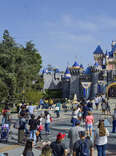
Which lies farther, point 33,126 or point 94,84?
point 94,84

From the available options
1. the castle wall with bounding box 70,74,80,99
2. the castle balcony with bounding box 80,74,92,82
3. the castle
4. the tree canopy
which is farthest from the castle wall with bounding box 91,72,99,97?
the tree canopy

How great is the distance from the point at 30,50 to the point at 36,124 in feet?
113

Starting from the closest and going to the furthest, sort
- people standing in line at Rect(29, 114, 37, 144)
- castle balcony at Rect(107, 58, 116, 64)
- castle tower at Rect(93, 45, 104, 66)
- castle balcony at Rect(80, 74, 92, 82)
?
1. people standing in line at Rect(29, 114, 37, 144)
2. castle balcony at Rect(80, 74, 92, 82)
3. castle balcony at Rect(107, 58, 116, 64)
4. castle tower at Rect(93, 45, 104, 66)

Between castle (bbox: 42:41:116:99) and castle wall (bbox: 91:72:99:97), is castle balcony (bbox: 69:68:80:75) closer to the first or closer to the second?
castle (bbox: 42:41:116:99)

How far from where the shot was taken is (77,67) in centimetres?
6172

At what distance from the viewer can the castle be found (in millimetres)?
53812

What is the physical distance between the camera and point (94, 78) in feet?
183

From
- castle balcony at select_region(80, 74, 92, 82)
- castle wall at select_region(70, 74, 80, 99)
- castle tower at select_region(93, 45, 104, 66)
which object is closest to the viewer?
castle balcony at select_region(80, 74, 92, 82)

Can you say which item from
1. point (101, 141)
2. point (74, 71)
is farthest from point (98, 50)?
point (101, 141)

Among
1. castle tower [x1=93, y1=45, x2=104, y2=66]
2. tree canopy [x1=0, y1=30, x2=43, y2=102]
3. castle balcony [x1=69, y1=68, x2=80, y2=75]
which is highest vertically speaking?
castle tower [x1=93, y1=45, x2=104, y2=66]

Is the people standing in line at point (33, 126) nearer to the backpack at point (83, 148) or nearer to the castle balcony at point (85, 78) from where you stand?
the backpack at point (83, 148)

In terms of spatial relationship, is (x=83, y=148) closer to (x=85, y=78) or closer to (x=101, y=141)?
(x=101, y=141)

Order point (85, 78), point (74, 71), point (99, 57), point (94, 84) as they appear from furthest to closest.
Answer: point (99, 57), point (74, 71), point (85, 78), point (94, 84)

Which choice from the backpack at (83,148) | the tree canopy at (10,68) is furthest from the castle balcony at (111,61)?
the backpack at (83,148)
